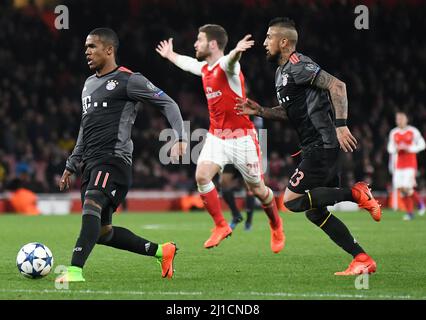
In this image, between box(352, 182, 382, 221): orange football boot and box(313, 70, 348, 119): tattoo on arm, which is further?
box(352, 182, 382, 221): orange football boot

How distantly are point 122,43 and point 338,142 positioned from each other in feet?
61.5

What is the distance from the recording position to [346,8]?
26.5 meters

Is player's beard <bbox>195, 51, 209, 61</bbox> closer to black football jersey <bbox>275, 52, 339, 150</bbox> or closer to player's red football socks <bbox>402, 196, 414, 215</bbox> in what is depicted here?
black football jersey <bbox>275, 52, 339, 150</bbox>

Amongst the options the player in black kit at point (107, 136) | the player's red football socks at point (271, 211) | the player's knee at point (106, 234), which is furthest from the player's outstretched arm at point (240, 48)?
the player's knee at point (106, 234)

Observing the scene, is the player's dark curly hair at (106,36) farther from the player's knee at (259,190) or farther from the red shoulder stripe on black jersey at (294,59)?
the player's knee at (259,190)

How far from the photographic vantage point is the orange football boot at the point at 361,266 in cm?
762

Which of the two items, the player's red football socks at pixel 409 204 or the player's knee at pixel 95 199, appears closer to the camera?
the player's knee at pixel 95 199

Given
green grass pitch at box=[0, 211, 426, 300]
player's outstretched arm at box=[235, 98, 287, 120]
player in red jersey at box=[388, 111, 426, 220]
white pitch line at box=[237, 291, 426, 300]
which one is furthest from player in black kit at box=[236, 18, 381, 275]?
player in red jersey at box=[388, 111, 426, 220]

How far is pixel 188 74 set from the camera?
2620 centimetres

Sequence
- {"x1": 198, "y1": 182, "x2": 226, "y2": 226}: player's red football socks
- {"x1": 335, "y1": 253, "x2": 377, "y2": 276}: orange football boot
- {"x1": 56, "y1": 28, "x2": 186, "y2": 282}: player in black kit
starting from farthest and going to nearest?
{"x1": 198, "y1": 182, "x2": 226, "y2": 226}: player's red football socks → {"x1": 335, "y1": 253, "x2": 377, "y2": 276}: orange football boot → {"x1": 56, "y1": 28, "x2": 186, "y2": 282}: player in black kit

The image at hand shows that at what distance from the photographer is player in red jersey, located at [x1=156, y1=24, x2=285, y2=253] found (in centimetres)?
993

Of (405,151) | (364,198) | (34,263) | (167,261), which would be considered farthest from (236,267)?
(405,151)

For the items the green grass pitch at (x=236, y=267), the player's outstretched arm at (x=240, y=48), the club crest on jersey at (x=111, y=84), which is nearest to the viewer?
the green grass pitch at (x=236, y=267)

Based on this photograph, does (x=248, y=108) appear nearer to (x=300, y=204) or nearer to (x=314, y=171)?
(x=314, y=171)
